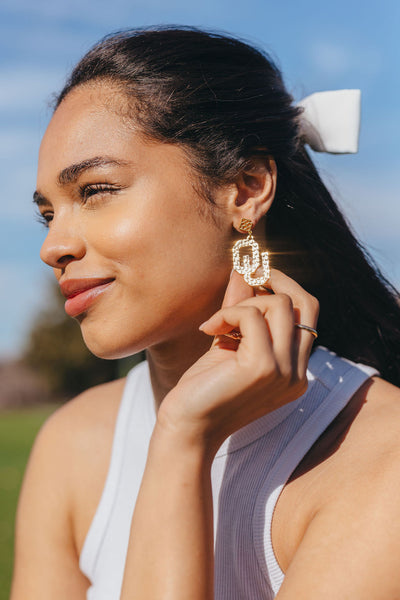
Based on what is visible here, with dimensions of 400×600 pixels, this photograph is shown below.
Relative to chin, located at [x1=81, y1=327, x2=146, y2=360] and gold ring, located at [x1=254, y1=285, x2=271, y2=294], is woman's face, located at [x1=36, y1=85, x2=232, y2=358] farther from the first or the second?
gold ring, located at [x1=254, y1=285, x2=271, y2=294]

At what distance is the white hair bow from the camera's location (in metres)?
3.12

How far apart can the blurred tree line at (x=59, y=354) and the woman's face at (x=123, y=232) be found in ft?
130

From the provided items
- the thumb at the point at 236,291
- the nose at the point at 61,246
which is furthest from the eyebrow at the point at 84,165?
the thumb at the point at 236,291

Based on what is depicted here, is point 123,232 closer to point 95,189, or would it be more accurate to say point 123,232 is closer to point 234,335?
point 95,189

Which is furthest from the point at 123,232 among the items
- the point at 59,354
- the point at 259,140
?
the point at 59,354

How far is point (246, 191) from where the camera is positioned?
271 cm

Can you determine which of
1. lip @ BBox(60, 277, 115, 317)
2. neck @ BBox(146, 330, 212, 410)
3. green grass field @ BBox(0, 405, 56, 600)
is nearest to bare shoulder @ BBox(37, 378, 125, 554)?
neck @ BBox(146, 330, 212, 410)

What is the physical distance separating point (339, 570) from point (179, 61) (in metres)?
2.03

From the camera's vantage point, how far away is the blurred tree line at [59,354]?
42.3 meters

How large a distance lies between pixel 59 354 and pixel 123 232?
41577 mm

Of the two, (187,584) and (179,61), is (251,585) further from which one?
(179,61)

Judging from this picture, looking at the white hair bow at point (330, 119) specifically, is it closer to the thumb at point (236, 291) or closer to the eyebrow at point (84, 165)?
the thumb at point (236, 291)

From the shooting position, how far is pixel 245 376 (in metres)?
2.11

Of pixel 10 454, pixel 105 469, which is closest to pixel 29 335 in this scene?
pixel 10 454
